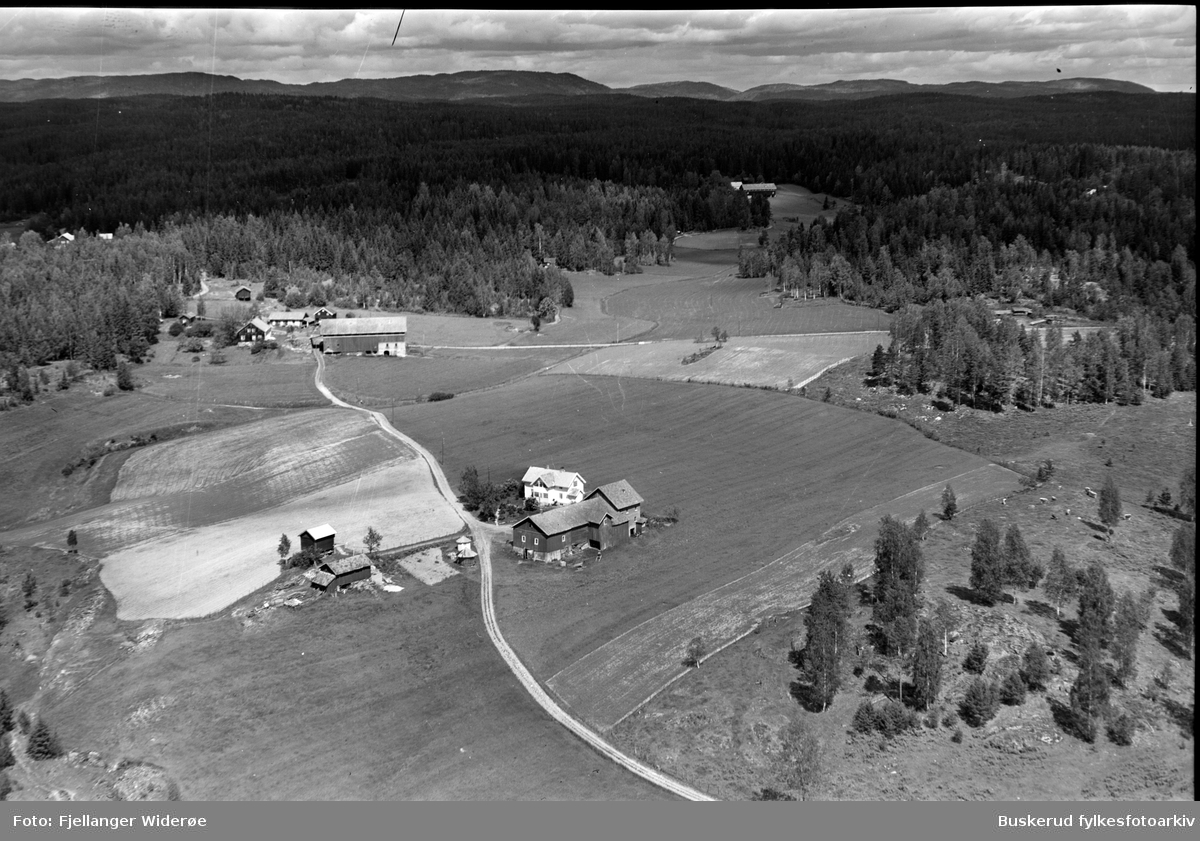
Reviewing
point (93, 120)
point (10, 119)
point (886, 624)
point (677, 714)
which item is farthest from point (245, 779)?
point (93, 120)

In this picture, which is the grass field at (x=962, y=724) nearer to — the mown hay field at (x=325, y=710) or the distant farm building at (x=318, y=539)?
the mown hay field at (x=325, y=710)

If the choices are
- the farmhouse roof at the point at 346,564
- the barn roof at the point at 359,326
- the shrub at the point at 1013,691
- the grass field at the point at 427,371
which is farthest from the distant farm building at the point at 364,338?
the shrub at the point at 1013,691

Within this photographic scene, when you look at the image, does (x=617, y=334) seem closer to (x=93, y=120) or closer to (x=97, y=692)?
(x=93, y=120)

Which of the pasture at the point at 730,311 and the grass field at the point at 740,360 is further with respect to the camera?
the pasture at the point at 730,311

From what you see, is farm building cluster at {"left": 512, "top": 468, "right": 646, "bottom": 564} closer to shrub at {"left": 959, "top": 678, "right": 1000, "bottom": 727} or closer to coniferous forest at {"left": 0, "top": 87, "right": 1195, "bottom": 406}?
shrub at {"left": 959, "top": 678, "right": 1000, "bottom": 727}

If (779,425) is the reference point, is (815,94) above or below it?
above
